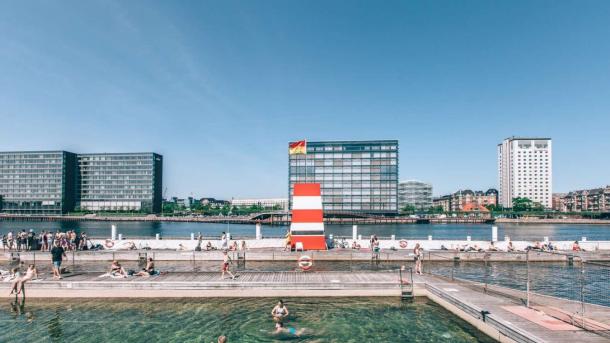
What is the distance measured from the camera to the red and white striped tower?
36500 mm

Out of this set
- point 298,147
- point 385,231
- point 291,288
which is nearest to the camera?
point 291,288

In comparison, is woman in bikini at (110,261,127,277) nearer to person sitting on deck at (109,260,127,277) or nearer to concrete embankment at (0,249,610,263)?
person sitting on deck at (109,260,127,277)

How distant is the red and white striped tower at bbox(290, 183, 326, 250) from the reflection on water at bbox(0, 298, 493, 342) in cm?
1513

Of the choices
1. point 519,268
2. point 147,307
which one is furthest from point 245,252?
point 519,268

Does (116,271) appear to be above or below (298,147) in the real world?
below

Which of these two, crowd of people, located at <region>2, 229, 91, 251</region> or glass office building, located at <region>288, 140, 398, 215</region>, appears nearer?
crowd of people, located at <region>2, 229, 91, 251</region>

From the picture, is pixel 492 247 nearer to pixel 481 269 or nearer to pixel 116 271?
pixel 481 269

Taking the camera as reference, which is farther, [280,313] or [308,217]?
[308,217]

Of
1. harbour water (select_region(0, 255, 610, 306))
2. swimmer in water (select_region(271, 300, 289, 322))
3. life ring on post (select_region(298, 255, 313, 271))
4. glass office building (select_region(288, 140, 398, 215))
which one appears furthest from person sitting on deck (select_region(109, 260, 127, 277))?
glass office building (select_region(288, 140, 398, 215))

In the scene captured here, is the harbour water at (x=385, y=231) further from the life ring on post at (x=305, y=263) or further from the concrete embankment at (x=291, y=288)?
the concrete embankment at (x=291, y=288)

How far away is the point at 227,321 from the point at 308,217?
19.3m

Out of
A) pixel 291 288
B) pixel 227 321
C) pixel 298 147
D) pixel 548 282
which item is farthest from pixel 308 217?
pixel 548 282

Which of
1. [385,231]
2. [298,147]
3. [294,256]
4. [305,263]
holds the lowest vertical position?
[385,231]

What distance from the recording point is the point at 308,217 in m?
36.6
